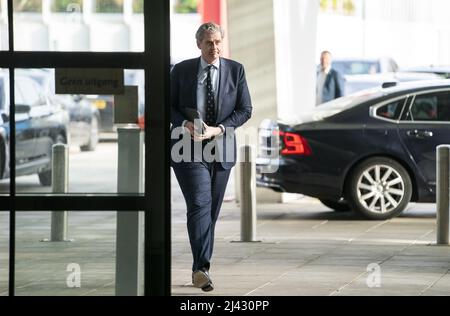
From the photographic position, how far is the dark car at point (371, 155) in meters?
14.3

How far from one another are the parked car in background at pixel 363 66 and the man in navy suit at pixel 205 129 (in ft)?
64.6

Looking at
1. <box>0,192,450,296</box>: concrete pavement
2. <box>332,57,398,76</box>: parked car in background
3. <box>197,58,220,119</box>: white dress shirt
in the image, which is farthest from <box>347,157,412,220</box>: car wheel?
<box>332,57,398,76</box>: parked car in background

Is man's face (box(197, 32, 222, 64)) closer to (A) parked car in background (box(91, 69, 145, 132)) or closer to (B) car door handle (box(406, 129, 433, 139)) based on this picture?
(A) parked car in background (box(91, 69, 145, 132))

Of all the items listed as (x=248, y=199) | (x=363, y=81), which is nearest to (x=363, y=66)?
(x=363, y=81)

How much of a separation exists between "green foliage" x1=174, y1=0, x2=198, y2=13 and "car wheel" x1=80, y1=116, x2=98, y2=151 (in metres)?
38.9

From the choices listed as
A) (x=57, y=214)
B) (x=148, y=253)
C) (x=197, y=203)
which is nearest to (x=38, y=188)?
(x=57, y=214)

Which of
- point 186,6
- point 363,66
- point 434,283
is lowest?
point 434,283

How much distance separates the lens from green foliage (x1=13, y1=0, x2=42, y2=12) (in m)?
7.28

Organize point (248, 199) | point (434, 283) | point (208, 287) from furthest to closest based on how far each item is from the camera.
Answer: point (248, 199) → point (434, 283) → point (208, 287)

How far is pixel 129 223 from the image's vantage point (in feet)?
24.2

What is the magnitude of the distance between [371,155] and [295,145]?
2.76ft

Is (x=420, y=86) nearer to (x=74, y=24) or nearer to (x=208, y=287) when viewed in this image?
(x=208, y=287)

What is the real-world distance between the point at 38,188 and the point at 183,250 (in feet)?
15.3

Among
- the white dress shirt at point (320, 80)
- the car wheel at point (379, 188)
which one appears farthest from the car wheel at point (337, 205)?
the white dress shirt at point (320, 80)
